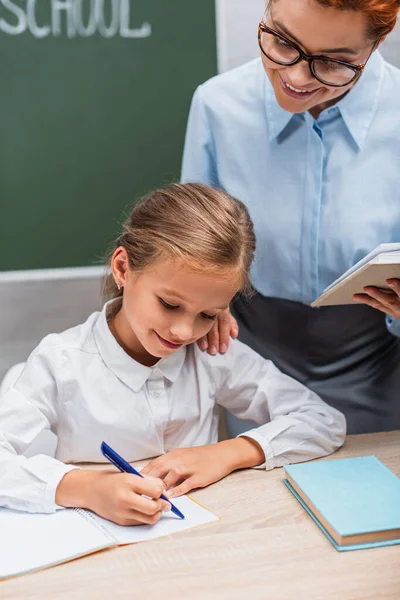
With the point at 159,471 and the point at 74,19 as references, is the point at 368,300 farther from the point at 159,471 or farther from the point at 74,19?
the point at 74,19

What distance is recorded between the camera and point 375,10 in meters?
1.19

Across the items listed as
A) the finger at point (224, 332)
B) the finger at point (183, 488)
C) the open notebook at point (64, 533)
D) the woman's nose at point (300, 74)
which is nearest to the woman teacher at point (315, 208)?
the finger at point (224, 332)

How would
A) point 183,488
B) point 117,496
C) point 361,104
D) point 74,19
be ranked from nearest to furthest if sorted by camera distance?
point 117,496
point 183,488
point 361,104
point 74,19

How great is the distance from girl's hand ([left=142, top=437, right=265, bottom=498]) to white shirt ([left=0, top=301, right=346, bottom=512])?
0.11ft

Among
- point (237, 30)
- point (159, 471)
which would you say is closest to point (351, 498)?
point (159, 471)

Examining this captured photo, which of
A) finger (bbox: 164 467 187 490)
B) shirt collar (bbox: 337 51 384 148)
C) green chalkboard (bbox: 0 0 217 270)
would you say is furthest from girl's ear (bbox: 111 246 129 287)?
green chalkboard (bbox: 0 0 217 270)

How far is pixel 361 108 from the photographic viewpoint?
1543 millimetres

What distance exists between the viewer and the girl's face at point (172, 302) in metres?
1.23

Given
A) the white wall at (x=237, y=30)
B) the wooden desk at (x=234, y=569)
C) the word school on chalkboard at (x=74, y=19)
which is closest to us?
the wooden desk at (x=234, y=569)

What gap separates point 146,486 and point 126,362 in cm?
33

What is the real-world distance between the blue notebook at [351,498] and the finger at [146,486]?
0.24 m

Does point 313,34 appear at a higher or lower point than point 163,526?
higher

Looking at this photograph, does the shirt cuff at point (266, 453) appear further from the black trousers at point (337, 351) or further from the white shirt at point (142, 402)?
the black trousers at point (337, 351)

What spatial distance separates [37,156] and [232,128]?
2.24 feet
